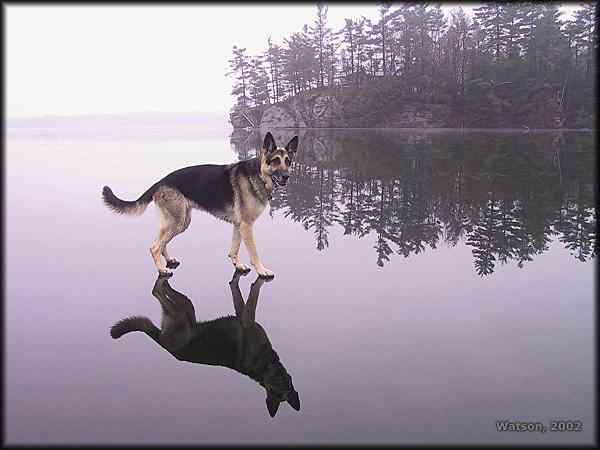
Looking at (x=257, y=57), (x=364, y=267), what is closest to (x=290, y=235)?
(x=364, y=267)

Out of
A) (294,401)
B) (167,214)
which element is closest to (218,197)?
(167,214)

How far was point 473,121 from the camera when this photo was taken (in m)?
46.8

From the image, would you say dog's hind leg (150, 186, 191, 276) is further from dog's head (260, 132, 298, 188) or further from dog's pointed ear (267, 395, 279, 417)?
dog's pointed ear (267, 395, 279, 417)

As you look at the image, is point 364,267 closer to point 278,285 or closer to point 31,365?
point 278,285

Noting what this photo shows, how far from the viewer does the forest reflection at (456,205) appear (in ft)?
20.2

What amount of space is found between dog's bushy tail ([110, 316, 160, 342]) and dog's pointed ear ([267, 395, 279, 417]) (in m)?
1.26

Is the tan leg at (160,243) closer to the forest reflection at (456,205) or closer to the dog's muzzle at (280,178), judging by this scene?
the dog's muzzle at (280,178)

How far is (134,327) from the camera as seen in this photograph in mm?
3793

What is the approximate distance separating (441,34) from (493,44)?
1209cm

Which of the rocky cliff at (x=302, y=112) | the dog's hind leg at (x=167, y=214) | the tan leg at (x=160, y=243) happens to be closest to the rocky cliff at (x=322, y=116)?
the rocky cliff at (x=302, y=112)

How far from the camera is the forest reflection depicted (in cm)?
617

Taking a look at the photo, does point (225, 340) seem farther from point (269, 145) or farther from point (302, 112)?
point (302, 112)

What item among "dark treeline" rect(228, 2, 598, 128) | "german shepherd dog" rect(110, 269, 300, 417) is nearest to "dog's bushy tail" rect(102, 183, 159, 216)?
"german shepherd dog" rect(110, 269, 300, 417)

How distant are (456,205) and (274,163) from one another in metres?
4.88
